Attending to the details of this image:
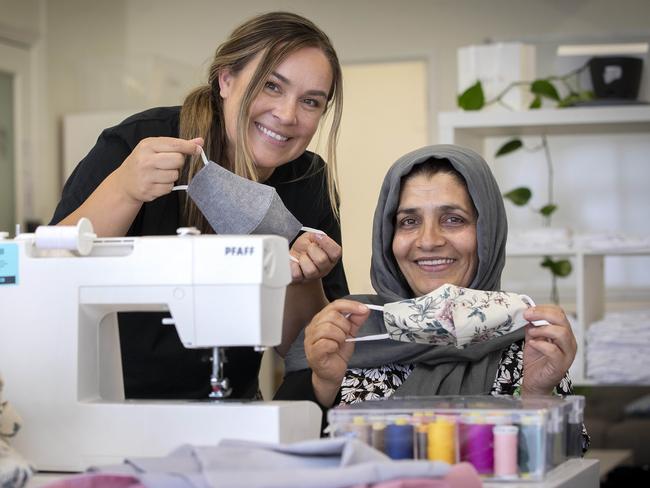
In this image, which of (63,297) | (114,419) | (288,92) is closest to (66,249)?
(63,297)

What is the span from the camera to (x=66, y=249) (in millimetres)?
1647

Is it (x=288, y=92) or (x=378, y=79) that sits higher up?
(x=378, y=79)

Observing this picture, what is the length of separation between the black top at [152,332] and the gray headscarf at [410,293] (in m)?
0.13

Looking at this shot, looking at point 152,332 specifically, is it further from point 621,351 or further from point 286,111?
point 621,351

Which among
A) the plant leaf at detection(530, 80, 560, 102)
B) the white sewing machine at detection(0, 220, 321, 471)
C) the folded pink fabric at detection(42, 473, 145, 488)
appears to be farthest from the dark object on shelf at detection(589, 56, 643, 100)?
the folded pink fabric at detection(42, 473, 145, 488)

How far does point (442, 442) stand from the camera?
1.46 meters

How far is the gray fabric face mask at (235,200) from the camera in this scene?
1964mm

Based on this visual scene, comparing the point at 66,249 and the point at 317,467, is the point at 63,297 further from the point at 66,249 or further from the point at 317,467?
the point at 317,467

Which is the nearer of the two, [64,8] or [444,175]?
[444,175]

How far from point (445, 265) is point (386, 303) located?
15cm

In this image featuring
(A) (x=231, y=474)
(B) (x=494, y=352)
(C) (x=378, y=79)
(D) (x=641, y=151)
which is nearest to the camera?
(A) (x=231, y=474)

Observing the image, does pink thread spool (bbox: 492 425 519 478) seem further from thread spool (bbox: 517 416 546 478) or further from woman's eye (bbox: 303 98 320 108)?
woman's eye (bbox: 303 98 320 108)

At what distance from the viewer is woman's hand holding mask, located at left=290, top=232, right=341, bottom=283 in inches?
78.2

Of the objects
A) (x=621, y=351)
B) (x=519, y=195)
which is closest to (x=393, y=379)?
(x=621, y=351)
